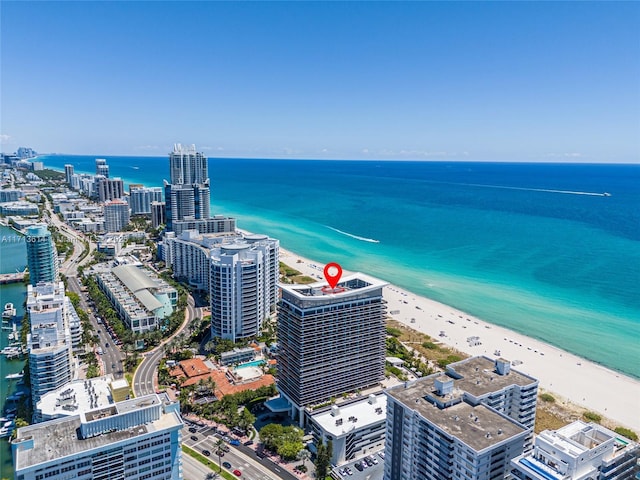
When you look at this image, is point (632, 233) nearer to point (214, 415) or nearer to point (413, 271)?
point (413, 271)

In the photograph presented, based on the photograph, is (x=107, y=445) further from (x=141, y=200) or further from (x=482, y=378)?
(x=141, y=200)

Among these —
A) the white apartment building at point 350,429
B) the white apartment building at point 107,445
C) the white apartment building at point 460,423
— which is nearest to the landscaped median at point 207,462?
the white apartment building at point 350,429

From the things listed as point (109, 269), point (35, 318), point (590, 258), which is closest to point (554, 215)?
point (590, 258)

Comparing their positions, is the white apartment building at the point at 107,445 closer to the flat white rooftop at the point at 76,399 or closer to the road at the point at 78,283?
the flat white rooftop at the point at 76,399

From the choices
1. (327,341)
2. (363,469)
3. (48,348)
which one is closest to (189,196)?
(48,348)

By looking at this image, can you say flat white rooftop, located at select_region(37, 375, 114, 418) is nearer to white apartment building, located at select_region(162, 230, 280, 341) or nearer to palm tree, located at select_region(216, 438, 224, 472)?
palm tree, located at select_region(216, 438, 224, 472)

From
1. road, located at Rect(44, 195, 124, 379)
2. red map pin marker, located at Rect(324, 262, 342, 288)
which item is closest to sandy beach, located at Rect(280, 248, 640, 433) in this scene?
red map pin marker, located at Rect(324, 262, 342, 288)
